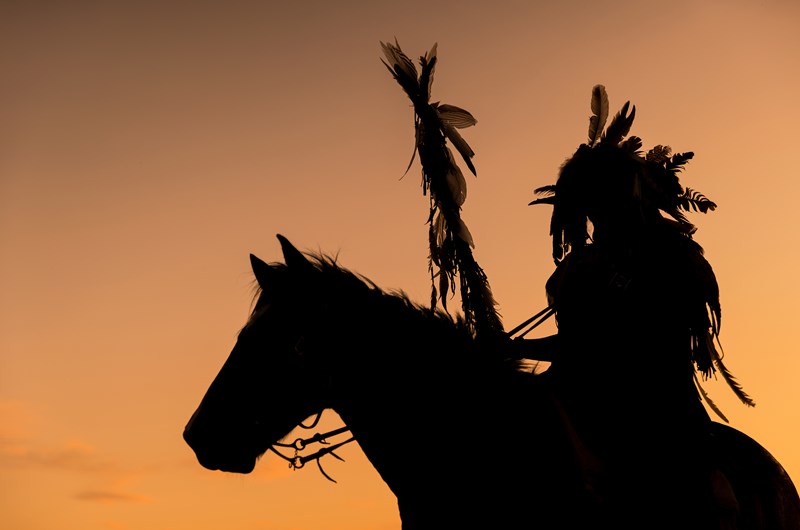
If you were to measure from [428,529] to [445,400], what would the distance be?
2.46ft

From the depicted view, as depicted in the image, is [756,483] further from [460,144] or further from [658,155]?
[460,144]

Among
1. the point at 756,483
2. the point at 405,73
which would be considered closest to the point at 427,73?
the point at 405,73

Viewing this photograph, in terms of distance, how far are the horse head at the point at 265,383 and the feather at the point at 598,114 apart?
277 centimetres

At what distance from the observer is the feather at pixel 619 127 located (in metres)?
6.95

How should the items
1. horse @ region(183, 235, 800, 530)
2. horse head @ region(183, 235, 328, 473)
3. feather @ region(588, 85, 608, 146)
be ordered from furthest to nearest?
feather @ region(588, 85, 608, 146) → horse head @ region(183, 235, 328, 473) → horse @ region(183, 235, 800, 530)

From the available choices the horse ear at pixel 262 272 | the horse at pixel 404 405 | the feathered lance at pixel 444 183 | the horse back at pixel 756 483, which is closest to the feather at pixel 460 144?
the feathered lance at pixel 444 183

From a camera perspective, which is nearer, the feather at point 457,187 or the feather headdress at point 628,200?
the feather headdress at point 628,200

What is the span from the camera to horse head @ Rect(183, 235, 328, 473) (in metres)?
5.42

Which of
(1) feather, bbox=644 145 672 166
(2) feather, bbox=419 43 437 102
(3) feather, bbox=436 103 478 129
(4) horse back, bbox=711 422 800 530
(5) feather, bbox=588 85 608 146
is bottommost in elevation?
(4) horse back, bbox=711 422 800 530

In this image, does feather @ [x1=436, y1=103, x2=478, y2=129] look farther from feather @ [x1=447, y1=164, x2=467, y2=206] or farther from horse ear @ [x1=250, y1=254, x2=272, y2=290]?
horse ear @ [x1=250, y1=254, x2=272, y2=290]

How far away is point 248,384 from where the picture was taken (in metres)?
5.42

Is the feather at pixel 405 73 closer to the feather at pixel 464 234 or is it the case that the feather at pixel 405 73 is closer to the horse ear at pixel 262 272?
the feather at pixel 464 234

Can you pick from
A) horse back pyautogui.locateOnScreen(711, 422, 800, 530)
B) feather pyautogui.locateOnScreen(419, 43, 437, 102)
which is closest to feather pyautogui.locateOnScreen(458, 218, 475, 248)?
feather pyautogui.locateOnScreen(419, 43, 437, 102)

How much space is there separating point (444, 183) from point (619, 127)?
1571mm
